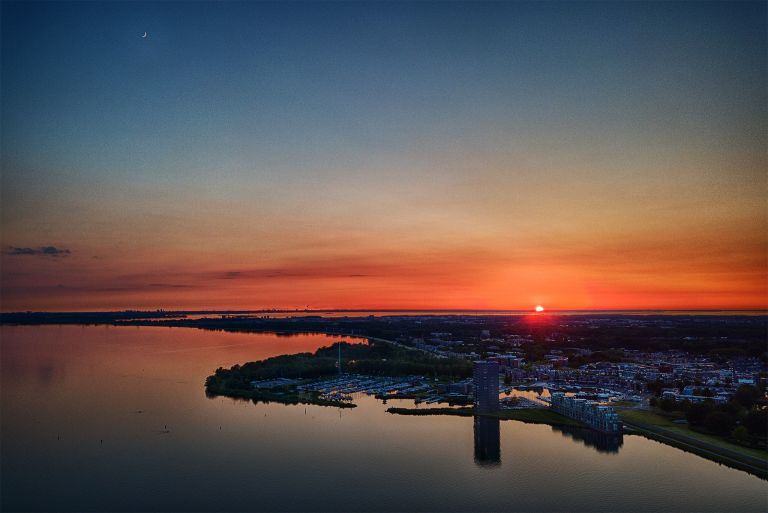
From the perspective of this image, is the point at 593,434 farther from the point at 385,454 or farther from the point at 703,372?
the point at 703,372

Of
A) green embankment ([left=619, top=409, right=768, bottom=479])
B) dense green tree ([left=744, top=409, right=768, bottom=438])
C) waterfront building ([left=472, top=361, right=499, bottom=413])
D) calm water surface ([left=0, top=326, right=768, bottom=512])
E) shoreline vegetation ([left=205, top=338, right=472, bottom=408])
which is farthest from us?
shoreline vegetation ([left=205, top=338, right=472, bottom=408])

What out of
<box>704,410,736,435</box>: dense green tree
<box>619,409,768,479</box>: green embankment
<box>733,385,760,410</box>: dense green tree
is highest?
<box>733,385,760,410</box>: dense green tree

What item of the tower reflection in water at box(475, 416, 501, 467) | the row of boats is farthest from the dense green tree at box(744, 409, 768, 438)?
the row of boats

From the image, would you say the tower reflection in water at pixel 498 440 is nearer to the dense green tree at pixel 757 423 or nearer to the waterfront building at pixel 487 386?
the waterfront building at pixel 487 386

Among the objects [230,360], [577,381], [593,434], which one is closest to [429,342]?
[230,360]

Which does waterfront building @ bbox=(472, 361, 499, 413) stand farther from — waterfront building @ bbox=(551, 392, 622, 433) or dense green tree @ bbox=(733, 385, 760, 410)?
dense green tree @ bbox=(733, 385, 760, 410)

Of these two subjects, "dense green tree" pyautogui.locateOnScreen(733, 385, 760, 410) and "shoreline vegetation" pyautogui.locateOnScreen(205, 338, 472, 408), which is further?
"shoreline vegetation" pyautogui.locateOnScreen(205, 338, 472, 408)
